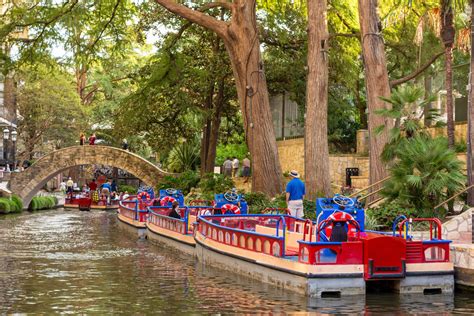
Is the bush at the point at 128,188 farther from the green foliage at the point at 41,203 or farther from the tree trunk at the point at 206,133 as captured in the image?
the tree trunk at the point at 206,133

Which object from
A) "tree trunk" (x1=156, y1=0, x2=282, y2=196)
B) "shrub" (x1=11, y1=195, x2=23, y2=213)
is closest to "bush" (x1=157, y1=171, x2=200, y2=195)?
"shrub" (x1=11, y1=195, x2=23, y2=213)

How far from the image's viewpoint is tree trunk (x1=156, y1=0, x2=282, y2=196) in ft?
105

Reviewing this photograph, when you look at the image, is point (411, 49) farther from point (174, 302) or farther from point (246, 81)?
point (174, 302)

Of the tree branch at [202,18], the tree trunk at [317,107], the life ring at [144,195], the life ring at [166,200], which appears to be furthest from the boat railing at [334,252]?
the life ring at [144,195]

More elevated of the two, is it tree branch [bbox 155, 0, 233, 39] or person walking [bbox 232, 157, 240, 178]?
tree branch [bbox 155, 0, 233, 39]

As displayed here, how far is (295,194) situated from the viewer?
24.3 m

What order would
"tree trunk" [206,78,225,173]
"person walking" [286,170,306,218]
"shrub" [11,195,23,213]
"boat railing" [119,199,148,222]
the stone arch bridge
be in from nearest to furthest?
"person walking" [286,170,306,218]
"boat railing" [119,199,148,222]
"tree trunk" [206,78,225,173]
"shrub" [11,195,23,213]
the stone arch bridge

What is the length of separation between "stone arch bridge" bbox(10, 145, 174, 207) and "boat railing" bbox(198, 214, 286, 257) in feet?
98.7

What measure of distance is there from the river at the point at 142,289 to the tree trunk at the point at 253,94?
198 inches

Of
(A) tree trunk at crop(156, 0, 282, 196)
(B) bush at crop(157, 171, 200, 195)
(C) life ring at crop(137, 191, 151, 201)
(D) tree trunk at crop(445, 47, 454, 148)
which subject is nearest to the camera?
(D) tree trunk at crop(445, 47, 454, 148)

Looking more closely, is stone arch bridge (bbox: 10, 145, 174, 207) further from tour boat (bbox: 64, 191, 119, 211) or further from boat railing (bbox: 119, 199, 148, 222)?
boat railing (bbox: 119, 199, 148, 222)

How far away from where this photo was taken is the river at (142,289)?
1616 centimetres

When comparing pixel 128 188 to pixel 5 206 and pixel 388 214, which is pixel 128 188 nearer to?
pixel 5 206

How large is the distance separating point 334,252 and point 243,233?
365 cm
